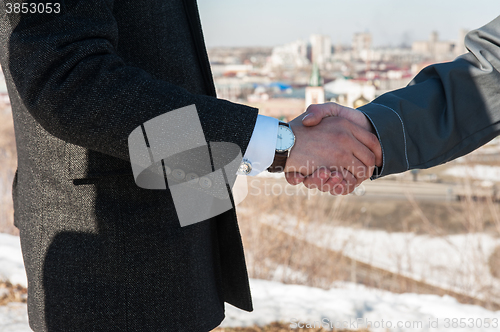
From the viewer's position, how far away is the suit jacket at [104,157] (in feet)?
2.55

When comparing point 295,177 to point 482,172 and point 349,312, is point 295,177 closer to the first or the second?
point 349,312

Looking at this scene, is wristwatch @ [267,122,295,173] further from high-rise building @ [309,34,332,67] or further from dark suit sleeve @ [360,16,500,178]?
high-rise building @ [309,34,332,67]

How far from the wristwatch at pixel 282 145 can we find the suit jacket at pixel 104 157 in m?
0.16

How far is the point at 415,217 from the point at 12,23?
65.4 ft

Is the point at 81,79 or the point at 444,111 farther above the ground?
the point at 81,79

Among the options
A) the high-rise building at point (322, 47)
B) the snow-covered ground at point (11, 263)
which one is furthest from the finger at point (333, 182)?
the high-rise building at point (322, 47)

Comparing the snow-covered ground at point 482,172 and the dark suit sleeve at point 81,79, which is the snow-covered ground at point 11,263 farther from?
the snow-covered ground at point 482,172

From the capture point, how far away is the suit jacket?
0.78 metres

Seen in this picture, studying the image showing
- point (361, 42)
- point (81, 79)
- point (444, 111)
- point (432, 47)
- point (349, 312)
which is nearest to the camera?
point (81, 79)

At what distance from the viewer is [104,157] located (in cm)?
94

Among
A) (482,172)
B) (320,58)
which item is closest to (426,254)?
(482,172)

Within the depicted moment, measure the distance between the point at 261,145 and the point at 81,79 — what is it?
0.42 meters

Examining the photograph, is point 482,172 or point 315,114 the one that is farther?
point 482,172

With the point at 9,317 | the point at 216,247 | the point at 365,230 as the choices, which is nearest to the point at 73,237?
the point at 216,247
